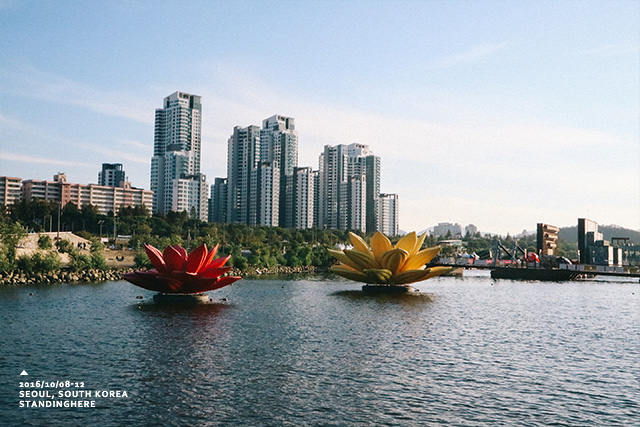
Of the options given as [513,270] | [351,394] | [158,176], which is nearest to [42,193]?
[158,176]

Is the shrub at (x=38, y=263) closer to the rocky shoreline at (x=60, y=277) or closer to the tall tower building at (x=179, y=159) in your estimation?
the rocky shoreline at (x=60, y=277)

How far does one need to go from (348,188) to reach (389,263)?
4809 inches

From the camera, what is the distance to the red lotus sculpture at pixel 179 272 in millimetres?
32656

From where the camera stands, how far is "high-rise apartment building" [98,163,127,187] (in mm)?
173000

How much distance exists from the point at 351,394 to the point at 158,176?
16111 centimetres

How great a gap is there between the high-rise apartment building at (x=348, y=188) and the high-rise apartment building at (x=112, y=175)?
60275mm

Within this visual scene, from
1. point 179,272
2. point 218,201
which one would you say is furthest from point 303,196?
point 179,272

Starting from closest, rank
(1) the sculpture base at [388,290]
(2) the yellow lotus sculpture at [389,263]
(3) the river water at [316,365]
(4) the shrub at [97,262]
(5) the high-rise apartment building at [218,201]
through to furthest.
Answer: (3) the river water at [316,365] < (2) the yellow lotus sculpture at [389,263] < (1) the sculpture base at [388,290] < (4) the shrub at [97,262] < (5) the high-rise apartment building at [218,201]

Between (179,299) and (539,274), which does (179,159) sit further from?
(179,299)

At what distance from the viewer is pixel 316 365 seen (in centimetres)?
1905

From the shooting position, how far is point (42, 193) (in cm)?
14038

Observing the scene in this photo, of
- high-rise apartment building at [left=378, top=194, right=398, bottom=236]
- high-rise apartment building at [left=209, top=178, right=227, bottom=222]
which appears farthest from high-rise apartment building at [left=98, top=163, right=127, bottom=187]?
high-rise apartment building at [left=378, top=194, right=398, bottom=236]

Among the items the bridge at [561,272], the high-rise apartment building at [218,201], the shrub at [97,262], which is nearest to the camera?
the shrub at [97,262]

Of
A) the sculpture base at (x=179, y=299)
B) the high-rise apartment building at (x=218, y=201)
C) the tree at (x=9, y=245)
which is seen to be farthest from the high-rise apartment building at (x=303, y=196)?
the sculpture base at (x=179, y=299)
